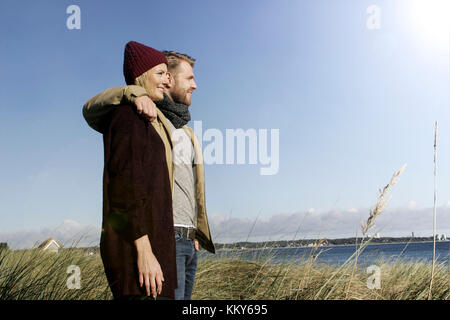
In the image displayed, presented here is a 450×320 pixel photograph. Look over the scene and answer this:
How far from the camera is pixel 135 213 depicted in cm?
181

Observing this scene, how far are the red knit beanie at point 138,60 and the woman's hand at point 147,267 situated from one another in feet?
3.22

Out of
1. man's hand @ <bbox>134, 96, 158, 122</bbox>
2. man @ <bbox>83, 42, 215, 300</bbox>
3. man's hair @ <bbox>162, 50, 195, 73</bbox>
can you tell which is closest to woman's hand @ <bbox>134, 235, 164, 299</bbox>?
man @ <bbox>83, 42, 215, 300</bbox>

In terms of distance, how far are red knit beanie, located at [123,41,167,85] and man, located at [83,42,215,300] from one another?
244mm

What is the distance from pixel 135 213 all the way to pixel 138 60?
936 millimetres

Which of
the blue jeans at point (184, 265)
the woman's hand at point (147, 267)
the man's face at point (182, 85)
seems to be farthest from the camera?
the man's face at point (182, 85)

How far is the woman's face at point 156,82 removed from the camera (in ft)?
7.36

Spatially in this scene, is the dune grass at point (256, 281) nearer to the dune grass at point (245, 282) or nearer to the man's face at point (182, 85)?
the dune grass at point (245, 282)

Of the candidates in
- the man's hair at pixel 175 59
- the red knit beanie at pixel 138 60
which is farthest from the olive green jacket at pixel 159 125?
the man's hair at pixel 175 59

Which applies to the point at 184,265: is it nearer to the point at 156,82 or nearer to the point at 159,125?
the point at 159,125

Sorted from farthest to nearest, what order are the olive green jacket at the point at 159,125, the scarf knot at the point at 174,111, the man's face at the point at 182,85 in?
the man's face at the point at 182,85
the scarf knot at the point at 174,111
the olive green jacket at the point at 159,125

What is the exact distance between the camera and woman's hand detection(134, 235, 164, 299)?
72.3 inches

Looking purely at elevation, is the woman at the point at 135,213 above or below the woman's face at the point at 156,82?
below

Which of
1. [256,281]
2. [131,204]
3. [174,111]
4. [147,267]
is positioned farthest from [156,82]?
[256,281]
